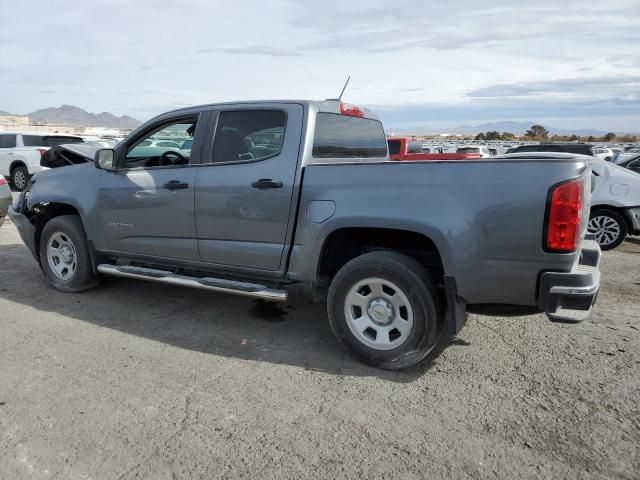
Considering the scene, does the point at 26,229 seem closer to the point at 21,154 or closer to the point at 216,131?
the point at 216,131

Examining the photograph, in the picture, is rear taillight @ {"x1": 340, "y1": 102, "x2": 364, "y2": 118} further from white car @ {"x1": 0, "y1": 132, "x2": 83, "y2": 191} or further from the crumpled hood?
white car @ {"x1": 0, "y1": 132, "x2": 83, "y2": 191}

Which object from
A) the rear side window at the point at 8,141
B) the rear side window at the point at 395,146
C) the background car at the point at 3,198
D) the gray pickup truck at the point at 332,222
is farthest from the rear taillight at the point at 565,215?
the rear side window at the point at 8,141

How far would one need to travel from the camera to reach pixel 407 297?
3658mm

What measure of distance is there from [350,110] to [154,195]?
1.93 meters

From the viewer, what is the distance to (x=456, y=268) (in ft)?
11.3

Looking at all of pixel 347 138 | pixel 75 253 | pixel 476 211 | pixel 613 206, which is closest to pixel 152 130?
pixel 75 253

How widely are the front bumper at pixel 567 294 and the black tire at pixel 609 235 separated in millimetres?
5511

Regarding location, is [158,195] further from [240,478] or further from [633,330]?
[633,330]

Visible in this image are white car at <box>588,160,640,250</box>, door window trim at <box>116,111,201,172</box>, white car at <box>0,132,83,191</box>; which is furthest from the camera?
white car at <box>0,132,83,191</box>

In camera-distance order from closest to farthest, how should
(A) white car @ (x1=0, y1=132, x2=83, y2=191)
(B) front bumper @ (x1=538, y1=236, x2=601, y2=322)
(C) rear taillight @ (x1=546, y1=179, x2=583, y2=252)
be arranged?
(C) rear taillight @ (x1=546, y1=179, x2=583, y2=252) → (B) front bumper @ (x1=538, y1=236, x2=601, y2=322) → (A) white car @ (x1=0, y1=132, x2=83, y2=191)

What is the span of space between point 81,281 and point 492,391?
4.14 metres

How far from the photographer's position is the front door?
15.4 feet

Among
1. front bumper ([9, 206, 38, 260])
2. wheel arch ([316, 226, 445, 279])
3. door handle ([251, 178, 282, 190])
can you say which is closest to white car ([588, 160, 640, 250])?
wheel arch ([316, 226, 445, 279])

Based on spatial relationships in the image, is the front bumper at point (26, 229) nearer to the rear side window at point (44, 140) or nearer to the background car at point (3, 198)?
the background car at point (3, 198)
